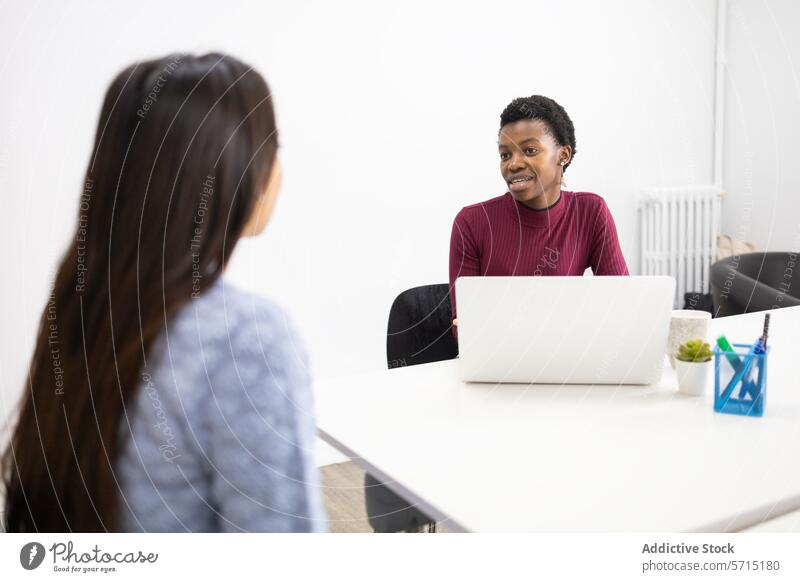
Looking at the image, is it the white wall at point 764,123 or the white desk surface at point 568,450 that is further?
the white wall at point 764,123

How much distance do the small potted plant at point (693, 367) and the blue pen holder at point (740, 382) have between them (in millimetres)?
43

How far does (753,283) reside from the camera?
1796mm

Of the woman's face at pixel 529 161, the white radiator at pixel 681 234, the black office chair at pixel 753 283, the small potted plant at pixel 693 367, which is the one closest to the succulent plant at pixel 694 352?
the small potted plant at pixel 693 367

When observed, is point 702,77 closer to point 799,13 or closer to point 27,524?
point 799,13

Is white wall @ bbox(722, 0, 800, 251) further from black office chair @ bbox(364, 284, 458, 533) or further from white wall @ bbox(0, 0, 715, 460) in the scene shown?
black office chair @ bbox(364, 284, 458, 533)

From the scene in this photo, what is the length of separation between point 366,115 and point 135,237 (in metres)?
1.46

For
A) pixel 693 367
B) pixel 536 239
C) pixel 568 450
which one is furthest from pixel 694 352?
pixel 536 239

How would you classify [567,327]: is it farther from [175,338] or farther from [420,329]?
[175,338]

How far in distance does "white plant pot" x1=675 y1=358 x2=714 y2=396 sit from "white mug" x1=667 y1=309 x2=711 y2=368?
0.06m

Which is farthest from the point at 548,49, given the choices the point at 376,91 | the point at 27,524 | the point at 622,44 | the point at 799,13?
the point at 27,524

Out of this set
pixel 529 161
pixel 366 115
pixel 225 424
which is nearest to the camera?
pixel 225 424

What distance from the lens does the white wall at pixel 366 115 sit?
1.51 m

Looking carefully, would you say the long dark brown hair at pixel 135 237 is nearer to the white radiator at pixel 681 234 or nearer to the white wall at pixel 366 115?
the white wall at pixel 366 115

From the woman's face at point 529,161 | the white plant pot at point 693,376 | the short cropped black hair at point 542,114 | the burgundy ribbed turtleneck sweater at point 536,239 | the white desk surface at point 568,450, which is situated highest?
the short cropped black hair at point 542,114
